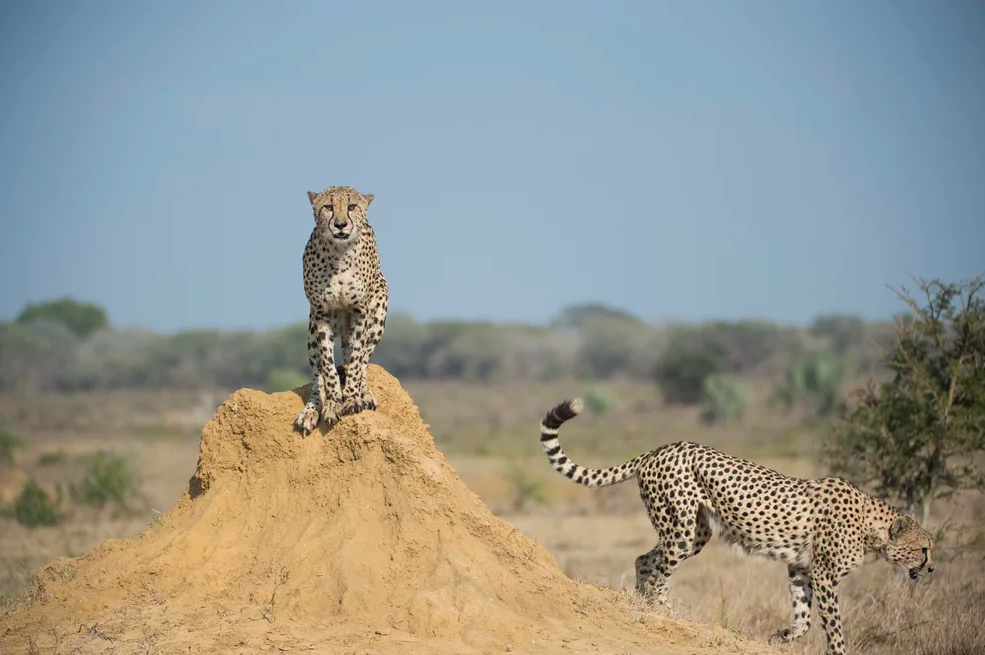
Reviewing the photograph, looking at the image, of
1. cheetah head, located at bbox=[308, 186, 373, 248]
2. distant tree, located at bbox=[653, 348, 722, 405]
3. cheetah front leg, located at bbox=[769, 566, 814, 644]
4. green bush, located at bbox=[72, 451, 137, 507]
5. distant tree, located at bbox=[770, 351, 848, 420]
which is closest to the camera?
cheetah head, located at bbox=[308, 186, 373, 248]

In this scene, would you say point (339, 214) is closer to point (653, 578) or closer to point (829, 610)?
point (653, 578)

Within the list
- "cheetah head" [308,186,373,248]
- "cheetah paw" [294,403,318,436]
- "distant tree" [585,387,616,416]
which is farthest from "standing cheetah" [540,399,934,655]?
"distant tree" [585,387,616,416]

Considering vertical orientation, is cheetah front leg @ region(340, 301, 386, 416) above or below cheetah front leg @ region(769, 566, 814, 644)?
above

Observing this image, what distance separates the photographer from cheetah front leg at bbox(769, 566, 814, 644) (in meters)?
8.80

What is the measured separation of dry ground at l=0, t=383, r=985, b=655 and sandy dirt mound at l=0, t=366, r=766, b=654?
3.91 feet

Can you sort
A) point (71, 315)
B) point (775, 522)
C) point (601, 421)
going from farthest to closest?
point (71, 315) < point (601, 421) < point (775, 522)

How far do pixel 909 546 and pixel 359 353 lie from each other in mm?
4184

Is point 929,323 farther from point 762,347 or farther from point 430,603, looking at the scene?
point 762,347

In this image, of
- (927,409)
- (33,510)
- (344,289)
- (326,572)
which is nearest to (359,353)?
(344,289)

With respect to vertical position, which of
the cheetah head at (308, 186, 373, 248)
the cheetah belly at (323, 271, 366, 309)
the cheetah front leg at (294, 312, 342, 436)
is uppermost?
the cheetah head at (308, 186, 373, 248)

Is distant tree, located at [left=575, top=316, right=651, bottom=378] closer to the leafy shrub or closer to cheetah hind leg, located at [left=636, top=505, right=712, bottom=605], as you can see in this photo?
the leafy shrub

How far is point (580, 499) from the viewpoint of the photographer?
23.0m

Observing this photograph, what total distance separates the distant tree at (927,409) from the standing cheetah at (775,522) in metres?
3.14

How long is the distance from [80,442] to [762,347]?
36.1 metres
